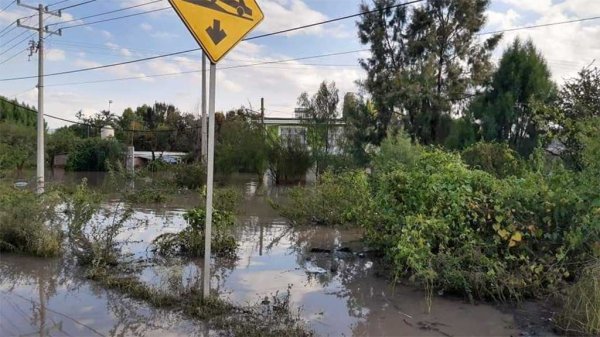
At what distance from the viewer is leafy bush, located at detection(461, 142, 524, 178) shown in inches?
393

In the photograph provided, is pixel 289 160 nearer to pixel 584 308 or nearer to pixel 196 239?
pixel 196 239

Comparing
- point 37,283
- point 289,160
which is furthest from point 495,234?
point 289,160

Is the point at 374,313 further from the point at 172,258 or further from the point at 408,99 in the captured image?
the point at 408,99

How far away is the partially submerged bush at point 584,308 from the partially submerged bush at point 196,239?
4751 mm

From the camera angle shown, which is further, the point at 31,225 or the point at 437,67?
the point at 437,67

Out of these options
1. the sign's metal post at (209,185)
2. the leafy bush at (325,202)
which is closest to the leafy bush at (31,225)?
the sign's metal post at (209,185)

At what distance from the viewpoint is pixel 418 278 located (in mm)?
5980

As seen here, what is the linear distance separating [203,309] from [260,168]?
21393mm

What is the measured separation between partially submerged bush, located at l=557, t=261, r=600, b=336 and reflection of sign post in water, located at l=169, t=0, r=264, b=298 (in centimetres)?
336

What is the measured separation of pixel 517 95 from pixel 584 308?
50.1 ft

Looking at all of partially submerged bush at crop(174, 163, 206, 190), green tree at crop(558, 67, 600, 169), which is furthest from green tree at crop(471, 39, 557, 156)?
partially submerged bush at crop(174, 163, 206, 190)

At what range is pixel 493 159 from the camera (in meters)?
11.4

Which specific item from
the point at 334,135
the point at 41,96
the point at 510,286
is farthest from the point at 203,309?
the point at 334,135

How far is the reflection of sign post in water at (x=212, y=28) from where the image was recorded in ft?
→ 15.9
